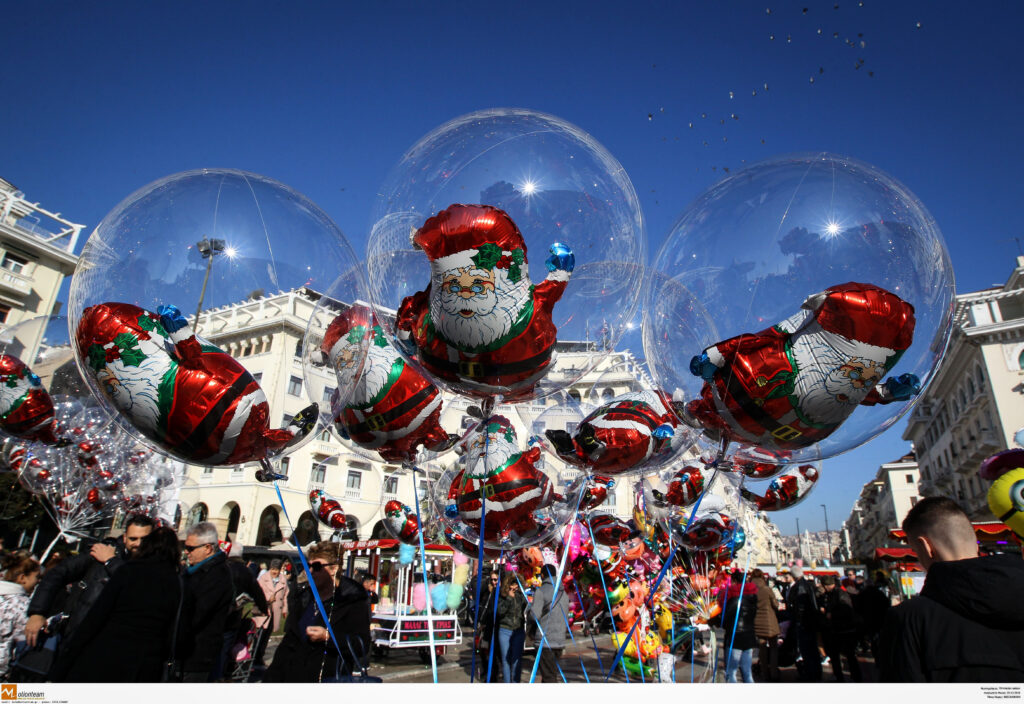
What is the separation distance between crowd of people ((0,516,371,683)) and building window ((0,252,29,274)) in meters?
26.1

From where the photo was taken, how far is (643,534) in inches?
319

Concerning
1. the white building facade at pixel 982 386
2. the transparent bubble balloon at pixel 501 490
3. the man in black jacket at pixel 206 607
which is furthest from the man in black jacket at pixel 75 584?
the white building facade at pixel 982 386

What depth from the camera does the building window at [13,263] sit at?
24372mm

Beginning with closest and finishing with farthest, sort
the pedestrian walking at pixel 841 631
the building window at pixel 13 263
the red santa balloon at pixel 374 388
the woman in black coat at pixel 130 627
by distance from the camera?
the woman in black coat at pixel 130 627 → the red santa balloon at pixel 374 388 → the pedestrian walking at pixel 841 631 → the building window at pixel 13 263

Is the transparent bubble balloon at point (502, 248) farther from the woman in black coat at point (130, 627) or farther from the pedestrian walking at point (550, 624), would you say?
the pedestrian walking at point (550, 624)

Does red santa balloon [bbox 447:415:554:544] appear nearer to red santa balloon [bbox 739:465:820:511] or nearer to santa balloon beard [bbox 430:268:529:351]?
santa balloon beard [bbox 430:268:529:351]

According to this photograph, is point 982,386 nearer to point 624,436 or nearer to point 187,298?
point 624,436

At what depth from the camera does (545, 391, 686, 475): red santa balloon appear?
3295 mm

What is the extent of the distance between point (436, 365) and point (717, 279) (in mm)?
1223

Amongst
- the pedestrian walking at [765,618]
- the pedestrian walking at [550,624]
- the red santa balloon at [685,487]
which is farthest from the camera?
the pedestrian walking at [765,618]

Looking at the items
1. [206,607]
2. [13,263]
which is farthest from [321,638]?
[13,263]

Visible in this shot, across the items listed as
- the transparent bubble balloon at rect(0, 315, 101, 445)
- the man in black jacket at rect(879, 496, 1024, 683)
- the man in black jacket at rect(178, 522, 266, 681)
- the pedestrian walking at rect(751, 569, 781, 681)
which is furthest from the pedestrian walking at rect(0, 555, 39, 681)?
the pedestrian walking at rect(751, 569, 781, 681)

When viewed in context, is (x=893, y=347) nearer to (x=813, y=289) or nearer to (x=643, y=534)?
(x=813, y=289)

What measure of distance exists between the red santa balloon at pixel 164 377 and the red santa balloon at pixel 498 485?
1.19 m
